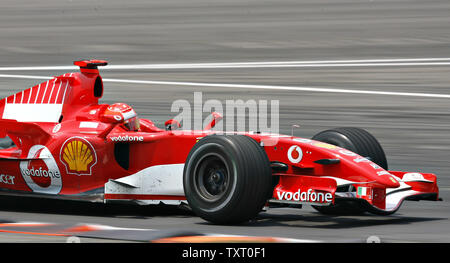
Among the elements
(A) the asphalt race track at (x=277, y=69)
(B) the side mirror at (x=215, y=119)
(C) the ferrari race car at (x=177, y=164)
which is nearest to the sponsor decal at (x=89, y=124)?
(C) the ferrari race car at (x=177, y=164)

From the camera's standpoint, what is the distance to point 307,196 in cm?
809

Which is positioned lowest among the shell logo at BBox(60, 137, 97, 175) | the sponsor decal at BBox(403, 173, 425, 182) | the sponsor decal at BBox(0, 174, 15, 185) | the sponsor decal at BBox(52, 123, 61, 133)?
the sponsor decal at BBox(0, 174, 15, 185)

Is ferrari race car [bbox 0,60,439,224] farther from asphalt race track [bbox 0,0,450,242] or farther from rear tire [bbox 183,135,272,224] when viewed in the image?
asphalt race track [bbox 0,0,450,242]

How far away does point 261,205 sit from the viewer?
26.6 feet

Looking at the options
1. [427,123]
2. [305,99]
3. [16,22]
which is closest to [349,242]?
[427,123]

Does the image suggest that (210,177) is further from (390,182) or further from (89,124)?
(89,124)

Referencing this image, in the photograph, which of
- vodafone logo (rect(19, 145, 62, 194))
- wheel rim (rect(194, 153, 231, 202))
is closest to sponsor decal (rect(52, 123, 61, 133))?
vodafone logo (rect(19, 145, 62, 194))

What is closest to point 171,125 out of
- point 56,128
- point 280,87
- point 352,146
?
point 56,128

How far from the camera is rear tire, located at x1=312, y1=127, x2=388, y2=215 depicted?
943 cm

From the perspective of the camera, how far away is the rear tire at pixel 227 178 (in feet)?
26.2

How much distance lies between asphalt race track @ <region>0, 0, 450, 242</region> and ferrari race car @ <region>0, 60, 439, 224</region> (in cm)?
27

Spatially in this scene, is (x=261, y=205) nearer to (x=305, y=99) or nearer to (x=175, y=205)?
(x=175, y=205)

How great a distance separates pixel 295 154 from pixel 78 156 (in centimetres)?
248

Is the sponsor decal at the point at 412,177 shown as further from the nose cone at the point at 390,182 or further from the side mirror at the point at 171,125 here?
the side mirror at the point at 171,125
